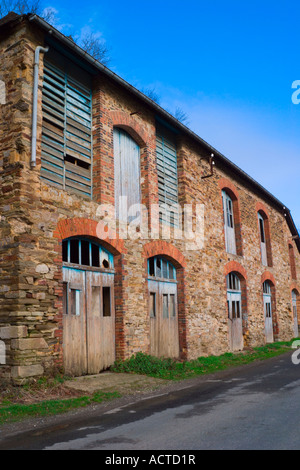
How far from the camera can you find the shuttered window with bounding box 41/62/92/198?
804cm

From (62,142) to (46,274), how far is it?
284 cm

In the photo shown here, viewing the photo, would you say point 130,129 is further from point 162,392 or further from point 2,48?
point 162,392

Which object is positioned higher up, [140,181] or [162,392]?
[140,181]

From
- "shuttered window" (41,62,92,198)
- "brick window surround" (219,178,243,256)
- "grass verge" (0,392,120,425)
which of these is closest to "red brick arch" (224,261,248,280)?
"brick window surround" (219,178,243,256)

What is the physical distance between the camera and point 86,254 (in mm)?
8609

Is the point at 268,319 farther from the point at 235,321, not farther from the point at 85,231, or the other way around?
the point at 85,231

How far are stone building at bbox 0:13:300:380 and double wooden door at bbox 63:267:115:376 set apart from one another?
0.10ft

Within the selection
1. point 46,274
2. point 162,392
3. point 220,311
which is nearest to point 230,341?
point 220,311

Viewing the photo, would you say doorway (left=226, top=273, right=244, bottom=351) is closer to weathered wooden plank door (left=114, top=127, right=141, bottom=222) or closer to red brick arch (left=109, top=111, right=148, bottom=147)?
weathered wooden plank door (left=114, top=127, right=141, bottom=222)

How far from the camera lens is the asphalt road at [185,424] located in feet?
12.8

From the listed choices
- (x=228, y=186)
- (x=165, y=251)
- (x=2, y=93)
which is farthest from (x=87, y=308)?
(x=228, y=186)

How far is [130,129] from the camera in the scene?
33.7 ft

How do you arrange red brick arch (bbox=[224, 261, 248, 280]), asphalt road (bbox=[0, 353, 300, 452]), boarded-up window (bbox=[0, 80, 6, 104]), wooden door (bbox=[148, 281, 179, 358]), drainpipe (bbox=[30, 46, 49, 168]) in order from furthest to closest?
red brick arch (bbox=[224, 261, 248, 280]) < wooden door (bbox=[148, 281, 179, 358]) < boarded-up window (bbox=[0, 80, 6, 104]) < drainpipe (bbox=[30, 46, 49, 168]) < asphalt road (bbox=[0, 353, 300, 452])

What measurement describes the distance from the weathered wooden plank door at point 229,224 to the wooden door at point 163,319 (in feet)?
14.1
